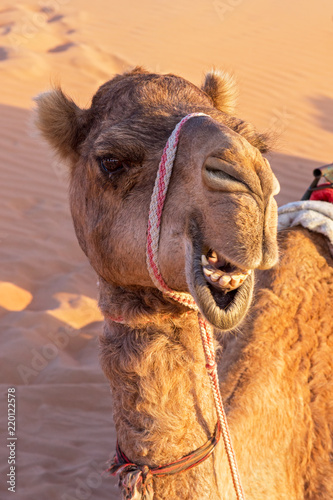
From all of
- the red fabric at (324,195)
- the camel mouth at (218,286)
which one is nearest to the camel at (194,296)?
the camel mouth at (218,286)

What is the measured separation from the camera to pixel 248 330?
275cm

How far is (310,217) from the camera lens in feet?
10.7

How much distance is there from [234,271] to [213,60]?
41.0ft

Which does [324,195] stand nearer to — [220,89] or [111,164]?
[220,89]

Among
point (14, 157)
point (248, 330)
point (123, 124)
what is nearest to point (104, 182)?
point (123, 124)

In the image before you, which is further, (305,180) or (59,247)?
(305,180)

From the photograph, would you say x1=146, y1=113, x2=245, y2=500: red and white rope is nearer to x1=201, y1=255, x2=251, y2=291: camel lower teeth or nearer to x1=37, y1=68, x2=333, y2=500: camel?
x1=37, y1=68, x2=333, y2=500: camel

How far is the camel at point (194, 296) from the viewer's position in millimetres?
1505

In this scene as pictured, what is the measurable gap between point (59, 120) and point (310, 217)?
1.66 metres

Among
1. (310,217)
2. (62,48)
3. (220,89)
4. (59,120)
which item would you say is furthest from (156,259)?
A: (62,48)

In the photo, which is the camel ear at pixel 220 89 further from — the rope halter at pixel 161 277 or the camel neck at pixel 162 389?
A: the camel neck at pixel 162 389

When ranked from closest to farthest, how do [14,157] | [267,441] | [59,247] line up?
[267,441]
[59,247]
[14,157]

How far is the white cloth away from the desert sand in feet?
2.79

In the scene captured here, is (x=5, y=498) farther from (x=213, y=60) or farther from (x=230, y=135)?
(x=213, y=60)
